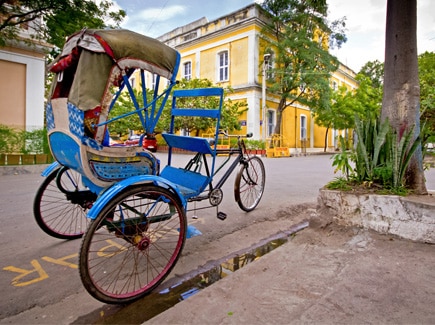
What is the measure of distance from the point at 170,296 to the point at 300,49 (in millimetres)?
20493

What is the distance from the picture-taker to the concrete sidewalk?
6.10 feet

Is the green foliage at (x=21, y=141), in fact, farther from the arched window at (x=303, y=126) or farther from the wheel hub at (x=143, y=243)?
the arched window at (x=303, y=126)

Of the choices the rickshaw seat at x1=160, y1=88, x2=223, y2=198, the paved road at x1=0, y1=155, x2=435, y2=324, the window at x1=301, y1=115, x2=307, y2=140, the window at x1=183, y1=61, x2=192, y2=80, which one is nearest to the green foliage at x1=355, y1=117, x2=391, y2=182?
the paved road at x1=0, y1=155, x2=435, y2=324

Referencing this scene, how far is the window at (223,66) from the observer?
23.4 metres

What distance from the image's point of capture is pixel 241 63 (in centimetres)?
2219

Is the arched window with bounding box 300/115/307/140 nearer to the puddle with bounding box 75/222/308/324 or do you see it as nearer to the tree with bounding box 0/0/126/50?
the tree with bounding box 0/0/126/50

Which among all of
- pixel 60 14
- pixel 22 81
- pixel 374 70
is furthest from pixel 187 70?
pixel 374 70

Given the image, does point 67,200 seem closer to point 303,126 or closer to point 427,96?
point 427,96

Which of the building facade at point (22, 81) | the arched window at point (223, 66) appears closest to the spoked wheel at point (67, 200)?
the building facade at point (22, 81)

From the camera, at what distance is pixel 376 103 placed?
2644 centimetres

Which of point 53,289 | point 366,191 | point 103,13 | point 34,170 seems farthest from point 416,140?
point 103,13

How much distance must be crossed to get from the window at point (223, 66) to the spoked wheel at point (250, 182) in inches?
775

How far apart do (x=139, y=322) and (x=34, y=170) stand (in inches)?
382

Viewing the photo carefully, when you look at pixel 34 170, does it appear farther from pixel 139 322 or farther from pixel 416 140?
pixel 416 140
